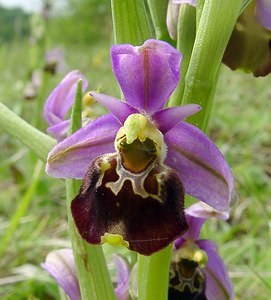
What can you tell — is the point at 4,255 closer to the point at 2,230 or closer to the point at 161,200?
the point at 2,230

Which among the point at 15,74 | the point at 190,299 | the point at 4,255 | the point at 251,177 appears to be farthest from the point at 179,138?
the point at 15,74

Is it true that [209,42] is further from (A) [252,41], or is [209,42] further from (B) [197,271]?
(B) [197,271]

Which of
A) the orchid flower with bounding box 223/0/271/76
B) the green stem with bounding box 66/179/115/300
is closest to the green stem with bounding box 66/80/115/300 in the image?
the green stem with bounding box 66/179/115/300

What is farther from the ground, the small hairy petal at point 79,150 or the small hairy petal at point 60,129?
the small hairy petal at point 79,150

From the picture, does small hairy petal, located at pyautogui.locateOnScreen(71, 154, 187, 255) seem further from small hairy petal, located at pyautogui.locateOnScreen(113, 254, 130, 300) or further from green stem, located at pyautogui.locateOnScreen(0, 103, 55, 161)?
small hairy petal, located at pyautogui.locateOnScreen(113, 254, 130, 300)

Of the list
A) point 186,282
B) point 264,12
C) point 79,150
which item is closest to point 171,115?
point 79,150

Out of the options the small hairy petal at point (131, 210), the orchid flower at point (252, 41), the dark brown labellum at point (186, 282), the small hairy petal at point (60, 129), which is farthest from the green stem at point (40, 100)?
the small hairy petal at point (131, 210)

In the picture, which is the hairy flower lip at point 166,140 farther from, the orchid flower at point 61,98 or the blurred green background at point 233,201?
the orchid flower at point 61,98
